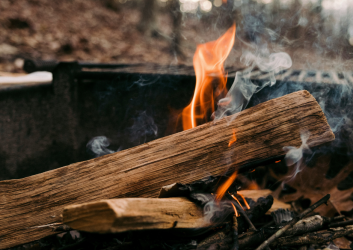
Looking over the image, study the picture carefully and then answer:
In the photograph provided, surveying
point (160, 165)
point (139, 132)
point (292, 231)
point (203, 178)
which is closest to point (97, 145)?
point (139, 132)

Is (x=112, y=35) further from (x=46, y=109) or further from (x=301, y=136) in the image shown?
(x=301, y=136)

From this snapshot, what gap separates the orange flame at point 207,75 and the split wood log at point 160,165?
0.78 m

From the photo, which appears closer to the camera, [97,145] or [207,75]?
[207,75]

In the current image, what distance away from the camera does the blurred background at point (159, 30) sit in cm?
389

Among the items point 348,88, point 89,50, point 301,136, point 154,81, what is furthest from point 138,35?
point 301,136

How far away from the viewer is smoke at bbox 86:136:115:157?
2658 mm

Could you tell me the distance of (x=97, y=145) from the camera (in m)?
2.71

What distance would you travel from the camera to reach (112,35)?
5363 mm

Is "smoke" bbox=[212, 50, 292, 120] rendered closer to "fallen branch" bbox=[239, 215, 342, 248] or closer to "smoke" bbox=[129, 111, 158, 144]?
A: "fallen branch" bbox=[239, 215, 342, 248]

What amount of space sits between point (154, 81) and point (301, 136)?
69.6 inches

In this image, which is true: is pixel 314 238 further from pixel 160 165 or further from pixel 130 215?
pixel 130 215

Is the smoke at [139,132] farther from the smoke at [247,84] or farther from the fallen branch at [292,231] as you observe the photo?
the fallen branch at [292,231]

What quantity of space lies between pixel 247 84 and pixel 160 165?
1.48 m

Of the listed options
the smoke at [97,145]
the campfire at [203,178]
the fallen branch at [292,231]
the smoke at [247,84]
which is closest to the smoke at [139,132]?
the smoke at [97,145]
